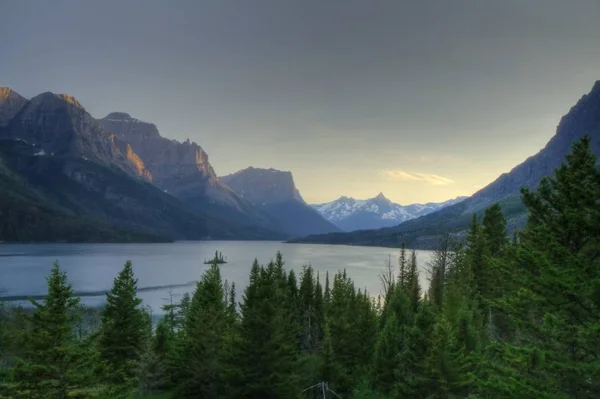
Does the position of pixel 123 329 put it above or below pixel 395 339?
above

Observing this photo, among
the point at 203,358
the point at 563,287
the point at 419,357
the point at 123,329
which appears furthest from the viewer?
the point at 123,329

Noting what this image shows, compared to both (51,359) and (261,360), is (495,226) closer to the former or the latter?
(261,360)

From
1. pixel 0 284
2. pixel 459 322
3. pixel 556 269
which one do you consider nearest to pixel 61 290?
pixel 556 269

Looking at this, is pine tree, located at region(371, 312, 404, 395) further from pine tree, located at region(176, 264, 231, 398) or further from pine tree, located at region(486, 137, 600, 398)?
pine tree, located at region(486, 137, 600, 398)

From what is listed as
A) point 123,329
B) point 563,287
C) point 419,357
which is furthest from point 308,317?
point 563,287

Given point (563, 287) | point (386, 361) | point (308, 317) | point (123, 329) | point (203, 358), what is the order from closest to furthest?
point (563, 287)
point (203, 358)
point (386, 361)
point (123, 329)
point (308, 317)

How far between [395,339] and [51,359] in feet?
90.0

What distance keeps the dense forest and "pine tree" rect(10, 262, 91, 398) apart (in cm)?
6

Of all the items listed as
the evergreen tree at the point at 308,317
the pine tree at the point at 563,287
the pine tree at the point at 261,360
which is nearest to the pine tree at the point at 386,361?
the pine tree at the point at 261,360

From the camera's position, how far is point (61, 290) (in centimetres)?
2116

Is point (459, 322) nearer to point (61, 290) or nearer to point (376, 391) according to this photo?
point (376, 391)

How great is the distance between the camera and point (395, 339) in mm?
37875

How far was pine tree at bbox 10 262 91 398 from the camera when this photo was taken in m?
19.0

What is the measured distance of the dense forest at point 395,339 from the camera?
535 inches
